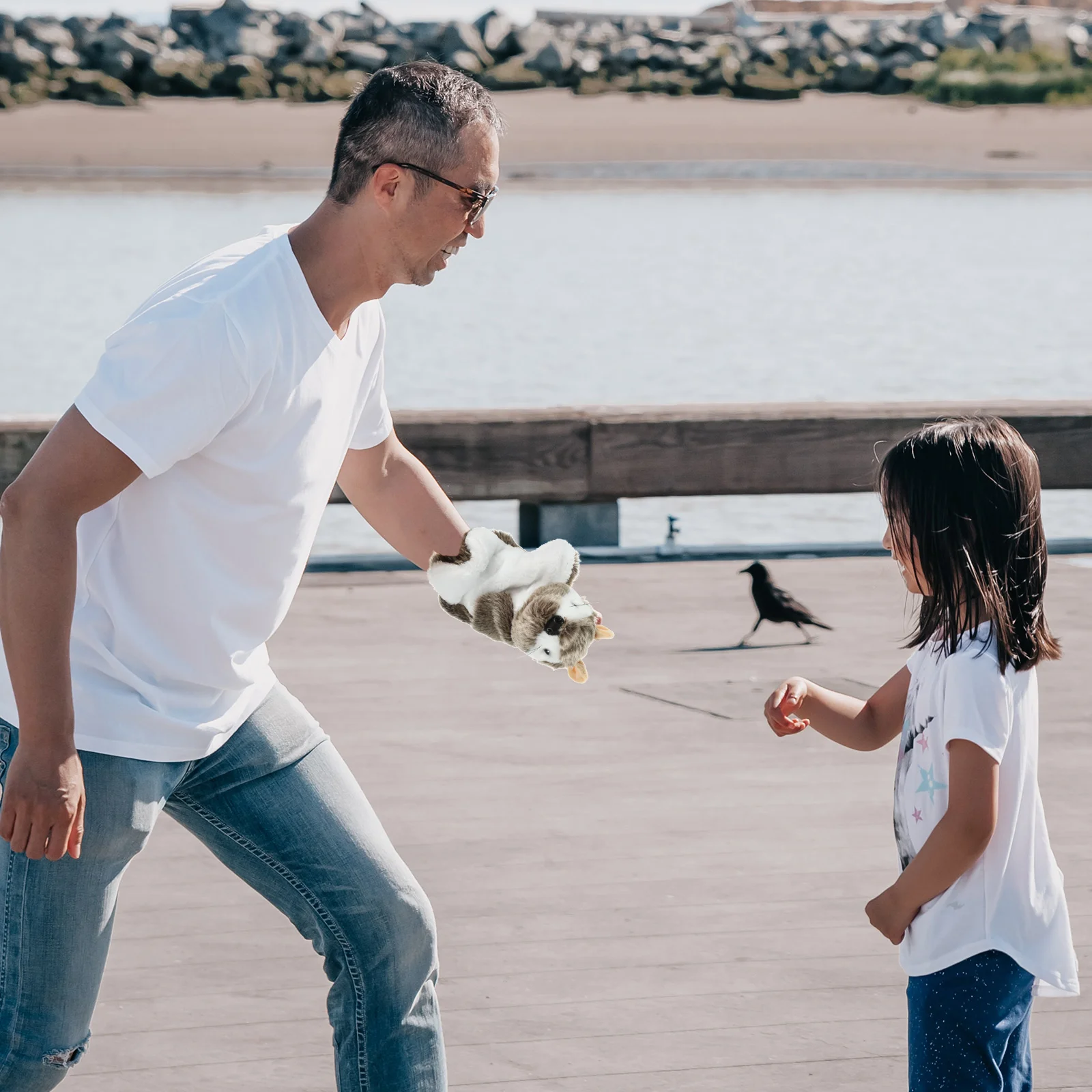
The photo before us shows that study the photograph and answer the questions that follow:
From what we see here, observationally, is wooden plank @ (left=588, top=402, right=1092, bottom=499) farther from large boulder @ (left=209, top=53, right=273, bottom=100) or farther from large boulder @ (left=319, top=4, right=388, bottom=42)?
large boulder @ (left=319, top=4, right=388, bottom=42)

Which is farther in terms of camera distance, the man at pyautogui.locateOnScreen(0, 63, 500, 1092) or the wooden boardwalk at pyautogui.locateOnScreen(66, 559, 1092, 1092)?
the wooden boardwalk at pyautogui.locateOnScreen(66, 559, 1092, 1092)

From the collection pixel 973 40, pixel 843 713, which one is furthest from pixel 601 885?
pixel 973 40

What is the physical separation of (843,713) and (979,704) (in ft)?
1.42

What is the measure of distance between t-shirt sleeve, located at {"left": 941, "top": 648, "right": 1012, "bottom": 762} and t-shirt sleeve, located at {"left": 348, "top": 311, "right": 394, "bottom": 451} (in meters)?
1.11

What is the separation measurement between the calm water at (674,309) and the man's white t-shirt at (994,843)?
301 inches

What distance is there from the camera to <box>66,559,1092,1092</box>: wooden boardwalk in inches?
141

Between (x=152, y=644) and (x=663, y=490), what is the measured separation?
17.2 ft

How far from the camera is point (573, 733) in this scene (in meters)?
5.58

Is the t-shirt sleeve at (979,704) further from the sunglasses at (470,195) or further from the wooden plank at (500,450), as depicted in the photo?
the wooden plank at (500,450)

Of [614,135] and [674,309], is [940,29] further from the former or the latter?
[674,309]

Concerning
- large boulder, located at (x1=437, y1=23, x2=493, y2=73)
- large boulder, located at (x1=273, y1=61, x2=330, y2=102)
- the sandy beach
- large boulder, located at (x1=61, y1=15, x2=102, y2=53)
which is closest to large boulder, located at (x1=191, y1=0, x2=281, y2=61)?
large boulder, located at (x1=273, y1=61, x2=330, y2=102)

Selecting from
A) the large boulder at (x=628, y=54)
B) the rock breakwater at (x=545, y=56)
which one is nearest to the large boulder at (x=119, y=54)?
the rock breakwater at (x=545, y=56)

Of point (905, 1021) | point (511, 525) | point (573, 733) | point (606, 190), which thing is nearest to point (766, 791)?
point (573, 733)

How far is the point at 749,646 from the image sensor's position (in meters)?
6.54
